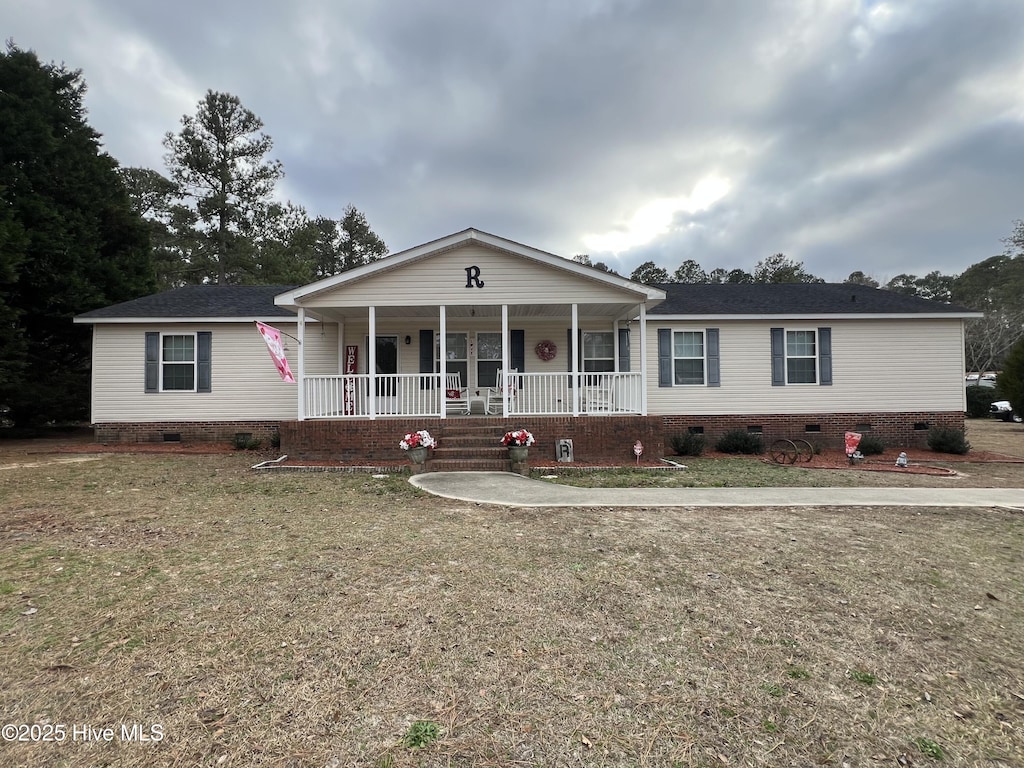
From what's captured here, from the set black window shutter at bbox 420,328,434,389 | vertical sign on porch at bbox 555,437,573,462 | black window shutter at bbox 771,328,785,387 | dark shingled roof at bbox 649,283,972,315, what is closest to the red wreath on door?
dark shingled roof at bbox 649,283,972,315

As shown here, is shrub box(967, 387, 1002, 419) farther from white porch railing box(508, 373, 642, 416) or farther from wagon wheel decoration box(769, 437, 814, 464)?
white porch railing box(508, 373, 642, 416)

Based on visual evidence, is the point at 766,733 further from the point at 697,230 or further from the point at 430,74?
the point at 697,230

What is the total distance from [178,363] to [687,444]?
1336 cm

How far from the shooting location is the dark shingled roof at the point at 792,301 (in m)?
12.1

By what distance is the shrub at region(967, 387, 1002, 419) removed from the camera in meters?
22.2

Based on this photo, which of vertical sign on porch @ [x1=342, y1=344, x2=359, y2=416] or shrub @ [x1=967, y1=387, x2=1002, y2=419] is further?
shrub @ [x1=967, y1=387, x2=1002, y2=419]

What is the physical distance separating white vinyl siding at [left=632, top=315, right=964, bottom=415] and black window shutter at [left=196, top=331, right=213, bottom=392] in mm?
11968

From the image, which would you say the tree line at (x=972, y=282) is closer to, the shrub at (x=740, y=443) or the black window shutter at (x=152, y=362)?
the shrub at (x=740, y=443)

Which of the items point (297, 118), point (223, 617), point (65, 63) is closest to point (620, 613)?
point (223, 617)

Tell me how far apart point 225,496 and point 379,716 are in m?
5.77

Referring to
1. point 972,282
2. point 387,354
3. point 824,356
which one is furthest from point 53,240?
point 972,282

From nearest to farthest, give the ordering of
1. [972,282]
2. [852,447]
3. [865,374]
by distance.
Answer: [852,447] < [865,374] < [972,282]

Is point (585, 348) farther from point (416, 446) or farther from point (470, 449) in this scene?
point (416, 446)

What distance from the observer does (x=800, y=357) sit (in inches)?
482
